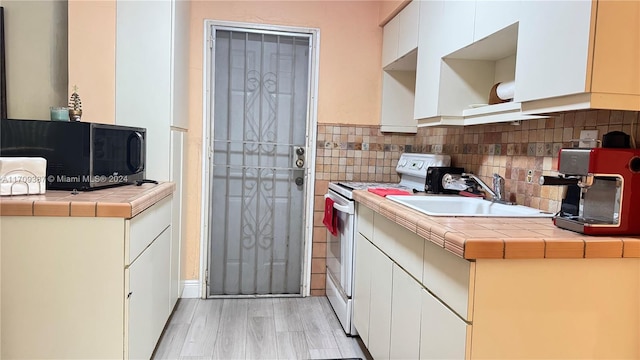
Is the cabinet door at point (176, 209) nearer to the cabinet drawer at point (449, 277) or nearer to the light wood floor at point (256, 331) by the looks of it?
the light wood floor at point (256, 331)

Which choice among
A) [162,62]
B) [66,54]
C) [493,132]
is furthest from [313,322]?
[66,54]

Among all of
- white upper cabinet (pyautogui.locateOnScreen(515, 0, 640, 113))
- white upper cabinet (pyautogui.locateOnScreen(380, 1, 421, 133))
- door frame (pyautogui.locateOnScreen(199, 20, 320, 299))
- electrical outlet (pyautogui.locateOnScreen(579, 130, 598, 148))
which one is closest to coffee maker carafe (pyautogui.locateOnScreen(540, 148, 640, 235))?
white upper cabinet (pyautogui.locateOnScreen(515, 0, 640, 113))

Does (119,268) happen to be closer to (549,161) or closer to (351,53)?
(549,161)

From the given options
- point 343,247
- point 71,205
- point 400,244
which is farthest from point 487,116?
point 71,205

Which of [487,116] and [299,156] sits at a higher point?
[487,116]

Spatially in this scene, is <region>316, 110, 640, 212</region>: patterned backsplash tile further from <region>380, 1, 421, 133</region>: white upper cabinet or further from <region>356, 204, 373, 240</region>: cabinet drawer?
<region>356, 204, 373, 240</region>: cabinet drawer

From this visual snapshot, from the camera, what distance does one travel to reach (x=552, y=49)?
4.58ft

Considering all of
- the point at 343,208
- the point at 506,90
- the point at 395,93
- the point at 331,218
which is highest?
the point at 395,93

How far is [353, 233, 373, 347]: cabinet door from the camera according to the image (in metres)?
2.31

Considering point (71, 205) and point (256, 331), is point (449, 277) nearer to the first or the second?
point (71, 205)

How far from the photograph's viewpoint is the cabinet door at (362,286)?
91.1 inches

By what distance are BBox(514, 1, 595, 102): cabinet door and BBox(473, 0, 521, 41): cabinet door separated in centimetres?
6

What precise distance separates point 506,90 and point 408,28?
1.00 metres

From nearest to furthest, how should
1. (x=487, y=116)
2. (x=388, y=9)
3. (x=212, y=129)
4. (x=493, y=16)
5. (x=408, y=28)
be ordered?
(x=493, y=16) < (x=487, y=116) < (x=408, y=28) < (x=388, y=9) < (x=212, y=129)
